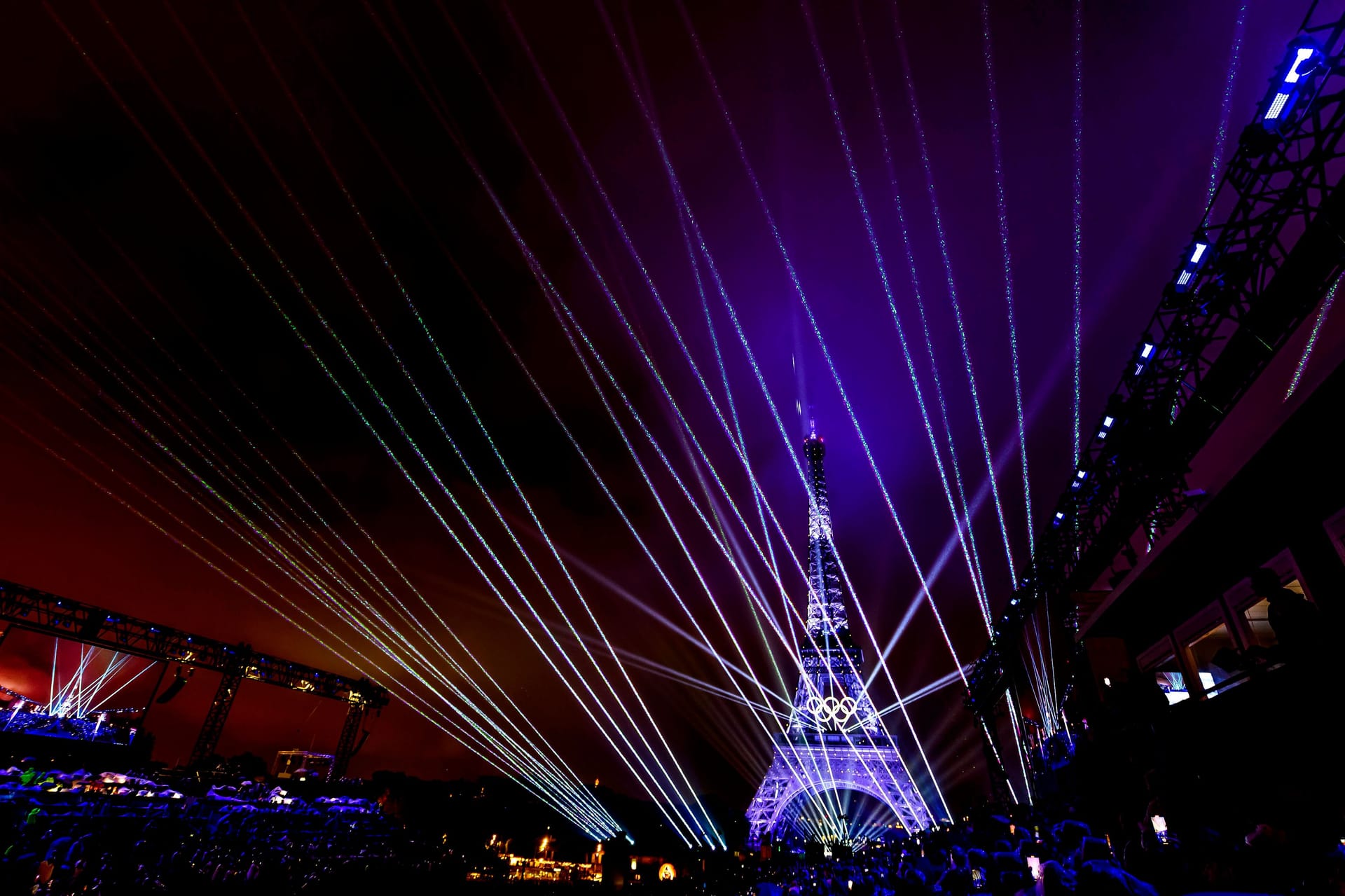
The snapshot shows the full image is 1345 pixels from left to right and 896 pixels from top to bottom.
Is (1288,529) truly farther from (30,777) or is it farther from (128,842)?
(30,777)

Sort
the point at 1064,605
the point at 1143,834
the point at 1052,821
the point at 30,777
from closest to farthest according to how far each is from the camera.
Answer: the point at 1143,834, the point at 1052,821, the point at 1064,605, the point at 30,777

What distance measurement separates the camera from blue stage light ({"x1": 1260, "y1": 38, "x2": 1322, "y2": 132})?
608 cm

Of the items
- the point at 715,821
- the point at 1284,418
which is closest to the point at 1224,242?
the point at 1284,418

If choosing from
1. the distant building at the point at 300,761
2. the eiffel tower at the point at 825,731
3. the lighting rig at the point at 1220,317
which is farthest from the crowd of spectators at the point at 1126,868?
the distant building at the point at 300,761

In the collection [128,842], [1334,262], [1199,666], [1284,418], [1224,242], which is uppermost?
[1224,242]

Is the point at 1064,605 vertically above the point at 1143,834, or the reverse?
the point at 1064,605

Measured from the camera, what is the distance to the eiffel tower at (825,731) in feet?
151

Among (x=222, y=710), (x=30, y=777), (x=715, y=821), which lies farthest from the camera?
(x=715, y=821)

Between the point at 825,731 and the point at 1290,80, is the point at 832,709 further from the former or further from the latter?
the point at 1290,80

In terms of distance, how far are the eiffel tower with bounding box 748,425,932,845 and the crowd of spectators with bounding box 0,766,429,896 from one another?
33.3m

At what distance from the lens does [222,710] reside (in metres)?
27.0

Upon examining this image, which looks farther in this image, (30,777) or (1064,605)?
(30,777)

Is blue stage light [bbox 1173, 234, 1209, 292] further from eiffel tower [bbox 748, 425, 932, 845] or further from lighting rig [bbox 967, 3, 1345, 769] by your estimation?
eiffel tower [bbox 748, 425, 932, 845]

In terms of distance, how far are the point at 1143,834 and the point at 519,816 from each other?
88003mm
